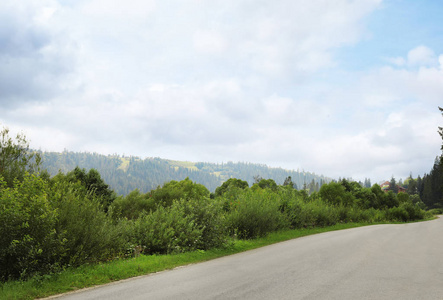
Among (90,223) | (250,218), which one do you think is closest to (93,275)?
(90,223)

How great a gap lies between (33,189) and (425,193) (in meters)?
152

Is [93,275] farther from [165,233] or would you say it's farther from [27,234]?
[165,233]

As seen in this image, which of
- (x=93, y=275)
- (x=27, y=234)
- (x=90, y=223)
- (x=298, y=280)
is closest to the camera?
(x=298, y=280)

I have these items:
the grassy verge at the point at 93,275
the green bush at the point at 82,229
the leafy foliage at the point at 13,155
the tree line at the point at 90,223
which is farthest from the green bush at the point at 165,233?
the leafy foliage at the point at 13,155

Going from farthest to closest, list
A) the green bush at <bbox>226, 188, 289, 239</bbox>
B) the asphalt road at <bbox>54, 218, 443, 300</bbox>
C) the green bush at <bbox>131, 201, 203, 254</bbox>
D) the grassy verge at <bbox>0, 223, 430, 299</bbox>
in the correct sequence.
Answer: the green bush at <bbox>226, 188, 289, 239</bbox> < the green bush at <bbox>131, 201, 203, 254</bbox> < the grassy verge at <bbox>0, 223, 430, 299</bbox> < the asphalt road at <bbox>54, 218, 443, 300</bbox>

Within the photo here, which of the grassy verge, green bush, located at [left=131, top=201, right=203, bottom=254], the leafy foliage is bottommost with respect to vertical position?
the grassy verge

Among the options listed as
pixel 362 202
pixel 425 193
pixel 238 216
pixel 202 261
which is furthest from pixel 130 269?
pixel 425 193

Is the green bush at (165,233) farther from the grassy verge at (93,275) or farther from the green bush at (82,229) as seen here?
the green bush at (82,229)

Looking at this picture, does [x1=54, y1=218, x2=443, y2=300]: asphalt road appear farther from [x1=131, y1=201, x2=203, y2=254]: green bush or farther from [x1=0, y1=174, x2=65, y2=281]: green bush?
[x1=131, y1=201, x2=203, y2=254]: green bush

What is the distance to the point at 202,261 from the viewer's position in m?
12.8

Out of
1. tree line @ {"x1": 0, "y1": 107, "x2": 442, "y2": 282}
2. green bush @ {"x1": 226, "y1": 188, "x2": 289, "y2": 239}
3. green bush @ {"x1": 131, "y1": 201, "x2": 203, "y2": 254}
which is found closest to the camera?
tree line @ {"x1": 0, "y1": 107, "x2": 442, "y2": 282}

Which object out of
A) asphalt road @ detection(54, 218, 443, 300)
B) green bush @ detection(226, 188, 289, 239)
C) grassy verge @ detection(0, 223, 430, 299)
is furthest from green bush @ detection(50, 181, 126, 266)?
green bush @ detection(226, 188, 289, 239)

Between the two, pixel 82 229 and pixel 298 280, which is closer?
pixel 298 280

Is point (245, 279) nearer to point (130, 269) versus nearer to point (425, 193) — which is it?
point (130, 269)
